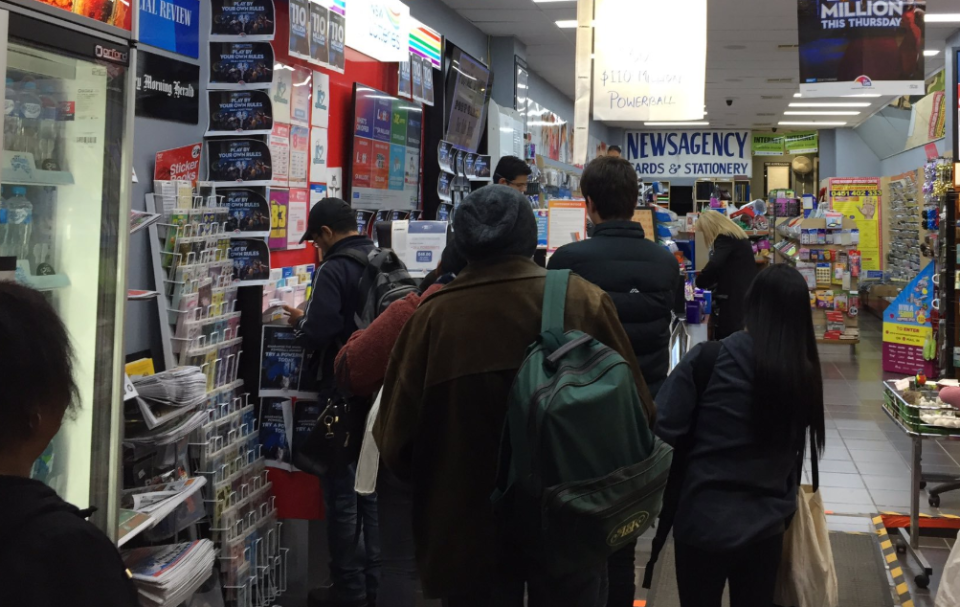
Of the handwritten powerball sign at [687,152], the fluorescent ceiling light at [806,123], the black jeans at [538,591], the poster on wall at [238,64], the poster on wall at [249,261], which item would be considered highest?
the fluorescent ceiling light at [806,123]

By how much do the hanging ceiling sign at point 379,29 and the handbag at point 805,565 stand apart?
374cm

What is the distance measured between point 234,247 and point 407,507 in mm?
1662

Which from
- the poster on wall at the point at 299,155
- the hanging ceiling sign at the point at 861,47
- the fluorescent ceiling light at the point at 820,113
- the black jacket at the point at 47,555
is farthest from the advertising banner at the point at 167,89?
the fluorescent ceiling light at the point at 820,113

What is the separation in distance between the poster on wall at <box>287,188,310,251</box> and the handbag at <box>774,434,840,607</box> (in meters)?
3.01

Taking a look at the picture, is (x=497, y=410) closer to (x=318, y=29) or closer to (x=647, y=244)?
(x=647, y=244)

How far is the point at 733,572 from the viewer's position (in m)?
2.66

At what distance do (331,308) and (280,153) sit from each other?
135 centimetres

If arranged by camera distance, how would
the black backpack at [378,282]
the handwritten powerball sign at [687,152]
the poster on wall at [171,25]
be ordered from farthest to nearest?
the handwritten powerball sign at [687,152]
the poster on wall at [171,25]
the black backpack at [378,282]

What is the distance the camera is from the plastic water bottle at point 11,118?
1953 mm

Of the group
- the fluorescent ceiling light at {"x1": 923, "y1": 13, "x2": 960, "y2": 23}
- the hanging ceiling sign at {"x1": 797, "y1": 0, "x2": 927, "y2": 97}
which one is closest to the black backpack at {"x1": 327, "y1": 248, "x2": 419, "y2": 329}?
the hanging ceiling sign at {"x1": 797, "y1": 0, "x2": 927, "y2": 97}

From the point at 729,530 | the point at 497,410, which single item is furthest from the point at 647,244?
the point at 497,410

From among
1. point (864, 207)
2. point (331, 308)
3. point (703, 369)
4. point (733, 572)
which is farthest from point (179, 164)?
point (864, 207)

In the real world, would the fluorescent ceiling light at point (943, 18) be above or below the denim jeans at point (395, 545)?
above

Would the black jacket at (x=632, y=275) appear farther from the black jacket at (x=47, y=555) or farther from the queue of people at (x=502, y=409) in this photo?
the black jacket at (x=47, y=555)
